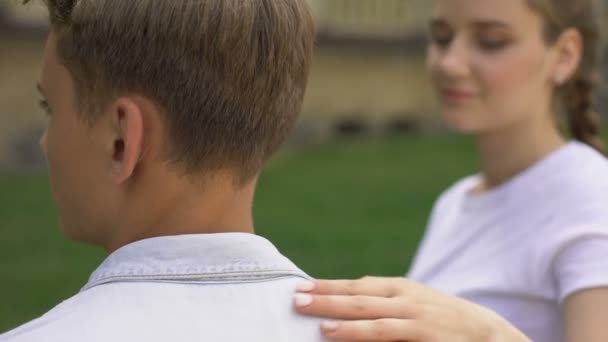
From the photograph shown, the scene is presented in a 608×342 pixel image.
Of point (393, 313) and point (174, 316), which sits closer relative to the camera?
point (174, 316)

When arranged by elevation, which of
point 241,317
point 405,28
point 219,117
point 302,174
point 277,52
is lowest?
point 302,174

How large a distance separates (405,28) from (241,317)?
630 inches

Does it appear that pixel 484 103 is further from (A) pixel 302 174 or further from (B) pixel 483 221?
(A) pixel 302 174

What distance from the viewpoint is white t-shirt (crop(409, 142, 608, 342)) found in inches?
98.6

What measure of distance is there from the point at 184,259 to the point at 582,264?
1305 mm

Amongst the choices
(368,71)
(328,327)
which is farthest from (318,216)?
(328,327)

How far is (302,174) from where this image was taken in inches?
506

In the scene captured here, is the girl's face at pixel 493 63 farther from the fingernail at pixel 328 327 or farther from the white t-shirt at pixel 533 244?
the fingernail at pixel 328 327

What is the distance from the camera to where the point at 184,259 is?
1.48 metres

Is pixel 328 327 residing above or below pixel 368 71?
above

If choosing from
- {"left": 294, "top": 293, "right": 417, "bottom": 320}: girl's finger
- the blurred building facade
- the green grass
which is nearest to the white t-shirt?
{"left": 294, "top": 293, "right": 417, "bottom": 320}: girl's finger

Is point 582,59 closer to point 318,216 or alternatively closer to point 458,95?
point 458,95

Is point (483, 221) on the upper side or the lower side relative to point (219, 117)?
lower

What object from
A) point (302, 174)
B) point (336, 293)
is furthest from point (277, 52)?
point (302, 174)
